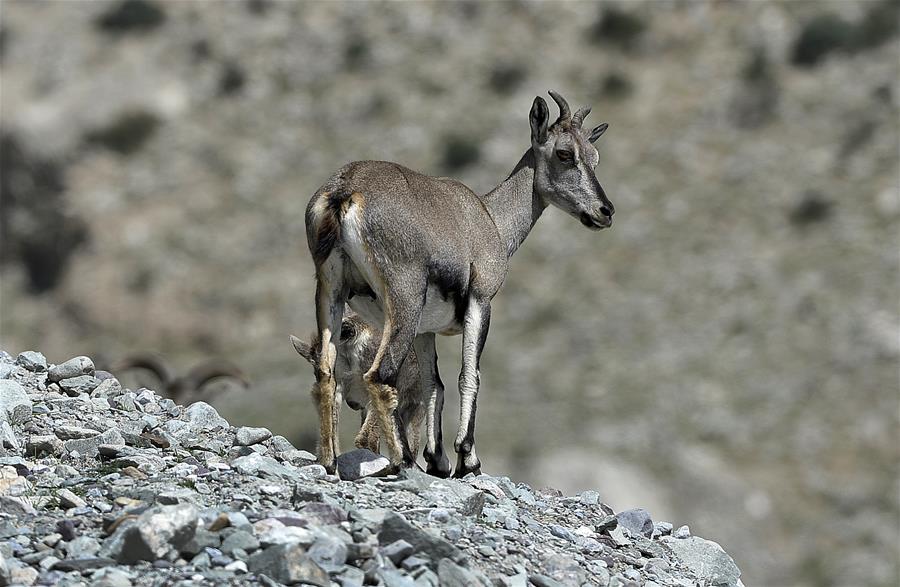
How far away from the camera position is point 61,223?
188 ft

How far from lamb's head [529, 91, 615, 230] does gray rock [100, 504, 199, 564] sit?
7.84 metres

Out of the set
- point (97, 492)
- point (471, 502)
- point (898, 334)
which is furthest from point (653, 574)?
point (898, 334)

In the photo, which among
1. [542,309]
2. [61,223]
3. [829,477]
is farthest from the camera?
[61,223]

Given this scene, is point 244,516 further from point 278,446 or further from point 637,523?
point 637,523

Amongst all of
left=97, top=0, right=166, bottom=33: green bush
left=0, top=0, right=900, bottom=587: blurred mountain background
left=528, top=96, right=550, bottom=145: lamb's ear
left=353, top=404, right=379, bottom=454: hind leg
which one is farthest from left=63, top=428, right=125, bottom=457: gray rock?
left=97, top=0, right=166, bottom=33: green bush

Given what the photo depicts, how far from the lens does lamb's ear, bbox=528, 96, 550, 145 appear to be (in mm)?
15211

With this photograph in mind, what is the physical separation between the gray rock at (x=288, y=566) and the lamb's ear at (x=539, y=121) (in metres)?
8.01

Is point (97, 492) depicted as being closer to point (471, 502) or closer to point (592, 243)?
point (471, 502)

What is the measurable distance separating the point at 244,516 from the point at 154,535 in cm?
94

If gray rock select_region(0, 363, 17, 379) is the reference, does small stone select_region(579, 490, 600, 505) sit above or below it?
above

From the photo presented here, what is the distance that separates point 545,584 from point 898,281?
123ft

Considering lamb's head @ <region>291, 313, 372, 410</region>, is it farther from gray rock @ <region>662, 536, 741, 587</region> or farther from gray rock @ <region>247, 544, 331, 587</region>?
gray rock @ <region>247, 544, 331, 587</region>

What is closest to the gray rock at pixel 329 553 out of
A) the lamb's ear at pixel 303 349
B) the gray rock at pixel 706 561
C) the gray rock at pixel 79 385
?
the gray rock at pixel 706 561

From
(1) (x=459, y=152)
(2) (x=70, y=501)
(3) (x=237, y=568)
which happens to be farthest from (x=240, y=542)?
(1) (x=459, y=152)
